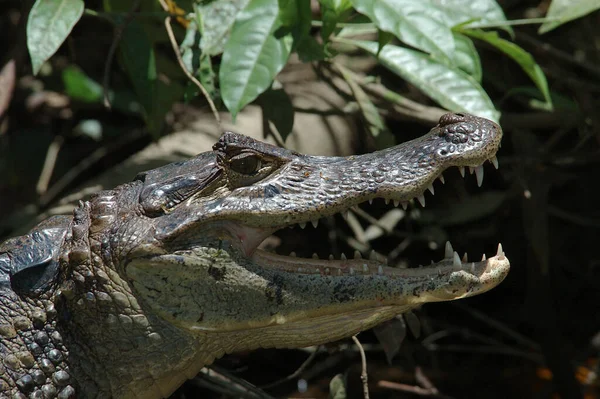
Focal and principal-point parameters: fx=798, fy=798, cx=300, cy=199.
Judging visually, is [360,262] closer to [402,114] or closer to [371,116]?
[371,116]

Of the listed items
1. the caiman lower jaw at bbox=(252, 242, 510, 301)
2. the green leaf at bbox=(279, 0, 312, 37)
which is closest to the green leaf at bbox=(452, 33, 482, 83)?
Answer: the green leaf at bbox=(279, 0, 312, 37)

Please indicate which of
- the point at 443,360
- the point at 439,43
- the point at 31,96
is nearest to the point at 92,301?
the point at 439,43

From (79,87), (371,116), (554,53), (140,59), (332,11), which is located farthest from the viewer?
(79,87)

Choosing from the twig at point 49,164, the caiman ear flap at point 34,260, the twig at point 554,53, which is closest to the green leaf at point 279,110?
the caiman ear flap at point 34,260

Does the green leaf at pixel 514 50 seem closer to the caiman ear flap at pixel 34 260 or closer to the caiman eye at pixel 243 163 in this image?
the caiman eye at pixel 243 163

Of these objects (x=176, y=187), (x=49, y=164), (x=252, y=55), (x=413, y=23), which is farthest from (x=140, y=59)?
(x=49, y=164)

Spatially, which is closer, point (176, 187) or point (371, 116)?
point (176, 187)

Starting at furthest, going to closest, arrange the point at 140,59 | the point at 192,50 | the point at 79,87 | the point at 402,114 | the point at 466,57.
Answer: the point at 79,87
the point at 402,114
the point at 140,59
the point at 192,50
the point at 466,57

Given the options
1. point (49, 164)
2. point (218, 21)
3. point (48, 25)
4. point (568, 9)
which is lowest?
point (49, 164)
